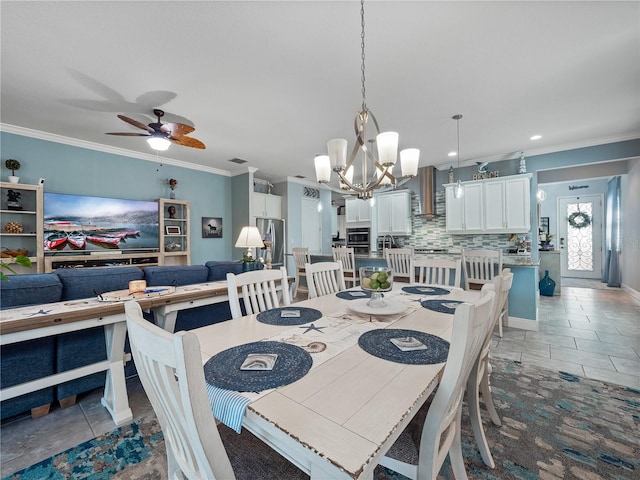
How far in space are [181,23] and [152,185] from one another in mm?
3658

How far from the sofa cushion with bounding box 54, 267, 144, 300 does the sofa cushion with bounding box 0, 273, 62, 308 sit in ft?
0.20

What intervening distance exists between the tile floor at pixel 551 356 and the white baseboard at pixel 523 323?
0.27 ft

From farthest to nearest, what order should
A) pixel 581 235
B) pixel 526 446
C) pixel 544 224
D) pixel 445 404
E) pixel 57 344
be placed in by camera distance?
pixel 544 224, pixel 581 235, pixel 57 344, pixel 526 446, pixel 445 404

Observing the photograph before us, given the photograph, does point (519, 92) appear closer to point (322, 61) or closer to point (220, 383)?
point (322, 61)

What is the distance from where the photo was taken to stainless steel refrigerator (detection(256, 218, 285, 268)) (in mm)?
5938

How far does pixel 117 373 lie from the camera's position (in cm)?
184

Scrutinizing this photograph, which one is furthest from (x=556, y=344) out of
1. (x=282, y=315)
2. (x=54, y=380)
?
(x=54, y=380)

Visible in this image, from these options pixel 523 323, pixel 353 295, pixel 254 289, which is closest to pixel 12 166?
pixel 254 289

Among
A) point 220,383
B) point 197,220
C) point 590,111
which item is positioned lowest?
point 220,383

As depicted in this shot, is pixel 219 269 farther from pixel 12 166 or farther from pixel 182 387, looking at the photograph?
pixel 12 166

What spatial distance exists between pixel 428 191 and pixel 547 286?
116 inches

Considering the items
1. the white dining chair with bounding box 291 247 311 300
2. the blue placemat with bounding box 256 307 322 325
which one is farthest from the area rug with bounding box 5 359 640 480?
the white dining chair with bounding box 291 247 311 300

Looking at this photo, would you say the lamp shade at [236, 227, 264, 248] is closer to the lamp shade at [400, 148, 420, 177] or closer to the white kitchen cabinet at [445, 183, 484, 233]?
the lamp shade at [400, 148, 420, 177]

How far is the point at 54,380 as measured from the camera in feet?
5.63
